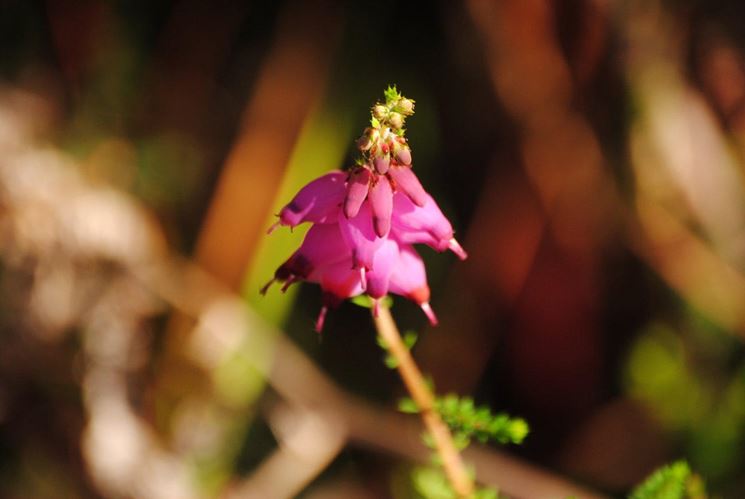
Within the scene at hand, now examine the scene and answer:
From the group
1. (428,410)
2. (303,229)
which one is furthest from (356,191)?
(303,229)

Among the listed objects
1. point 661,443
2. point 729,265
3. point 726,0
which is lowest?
point 661,443

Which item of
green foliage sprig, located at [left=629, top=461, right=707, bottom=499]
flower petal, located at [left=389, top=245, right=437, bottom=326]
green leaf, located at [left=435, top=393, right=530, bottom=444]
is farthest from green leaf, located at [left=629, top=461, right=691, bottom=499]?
flower petal, located at [left=389, top=245, right=437, bottom=326]

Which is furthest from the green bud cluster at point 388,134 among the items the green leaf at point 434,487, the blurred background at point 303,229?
the blurred background at point 303,229

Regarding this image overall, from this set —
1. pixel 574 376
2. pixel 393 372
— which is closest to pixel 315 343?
pixel 393 372

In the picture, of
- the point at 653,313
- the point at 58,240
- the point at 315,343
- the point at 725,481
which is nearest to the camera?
the point at 725,481

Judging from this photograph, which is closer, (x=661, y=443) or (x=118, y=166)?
(x=661, y=443)

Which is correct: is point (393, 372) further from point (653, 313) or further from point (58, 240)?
point (58, 240)

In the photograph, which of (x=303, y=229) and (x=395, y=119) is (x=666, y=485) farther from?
(x=303, y=229)
